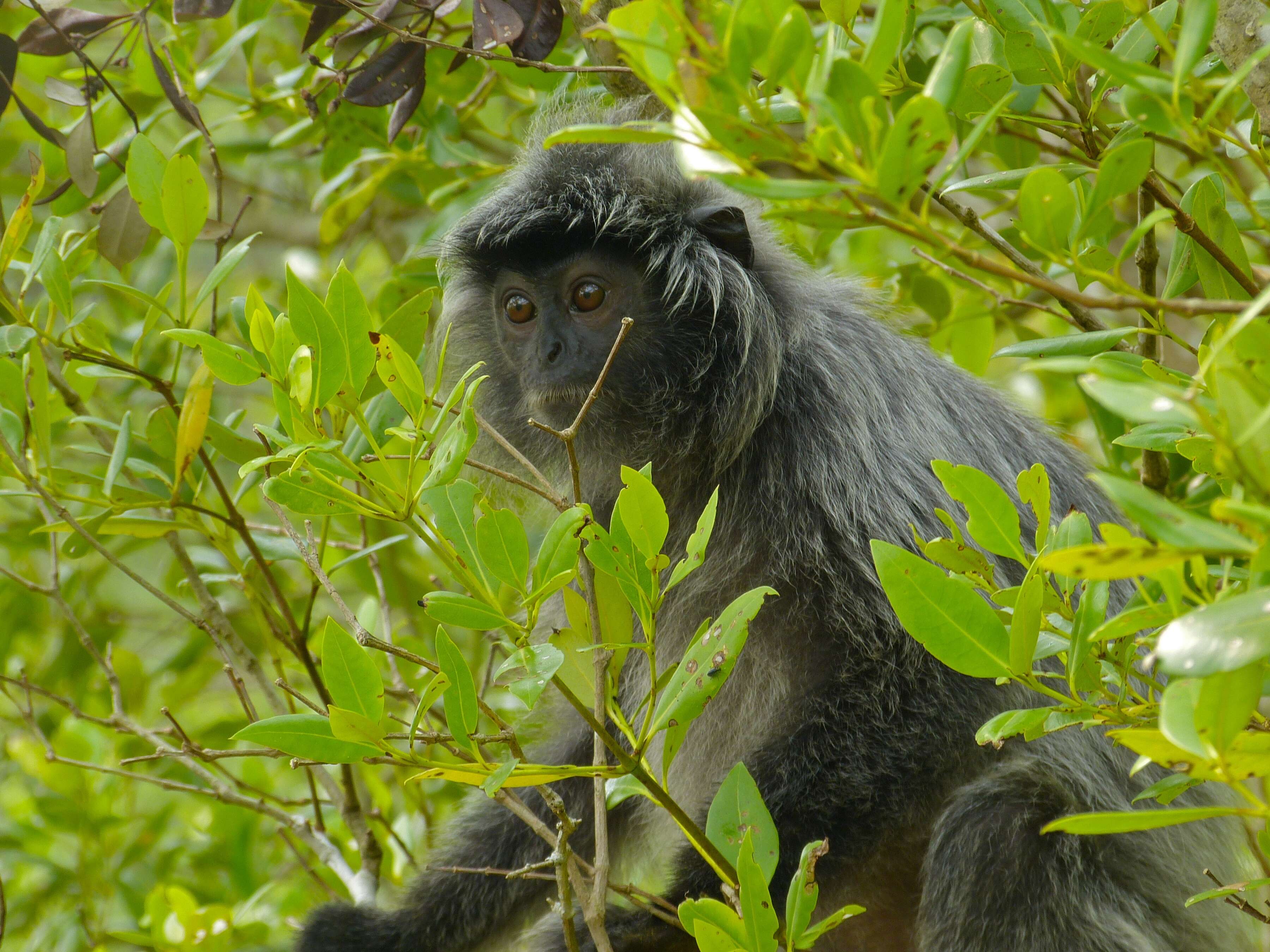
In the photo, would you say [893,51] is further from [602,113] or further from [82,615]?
[82,615]

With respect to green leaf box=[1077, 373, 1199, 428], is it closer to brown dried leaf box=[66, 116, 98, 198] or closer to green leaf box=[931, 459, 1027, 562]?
green leaf box=[931, 459, 1027, 562]

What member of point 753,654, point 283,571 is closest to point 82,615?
point 283,571

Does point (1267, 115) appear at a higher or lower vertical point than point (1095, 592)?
higher

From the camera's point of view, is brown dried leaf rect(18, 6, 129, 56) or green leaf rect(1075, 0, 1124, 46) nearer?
green leaf rect(1075, 0, 1124, 46)

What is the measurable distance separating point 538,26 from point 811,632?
4.53ft

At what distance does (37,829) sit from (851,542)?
2302mm

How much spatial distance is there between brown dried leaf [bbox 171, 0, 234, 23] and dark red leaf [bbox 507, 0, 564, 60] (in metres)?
0.52

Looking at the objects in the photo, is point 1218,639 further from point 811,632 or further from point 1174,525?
point 811,632

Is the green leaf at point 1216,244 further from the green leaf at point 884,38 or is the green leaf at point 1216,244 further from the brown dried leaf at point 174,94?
the brown dried leaf at point 174,94

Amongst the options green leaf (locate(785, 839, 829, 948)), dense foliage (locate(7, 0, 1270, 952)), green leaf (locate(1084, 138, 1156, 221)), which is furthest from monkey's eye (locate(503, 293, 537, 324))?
green leaf (locate(1084, 138, 1156, 221))

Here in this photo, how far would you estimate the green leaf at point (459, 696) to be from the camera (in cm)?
137

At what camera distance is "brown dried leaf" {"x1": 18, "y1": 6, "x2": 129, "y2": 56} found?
7.48 feet

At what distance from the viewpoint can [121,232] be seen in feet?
7.96

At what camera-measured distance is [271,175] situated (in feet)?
20.2
